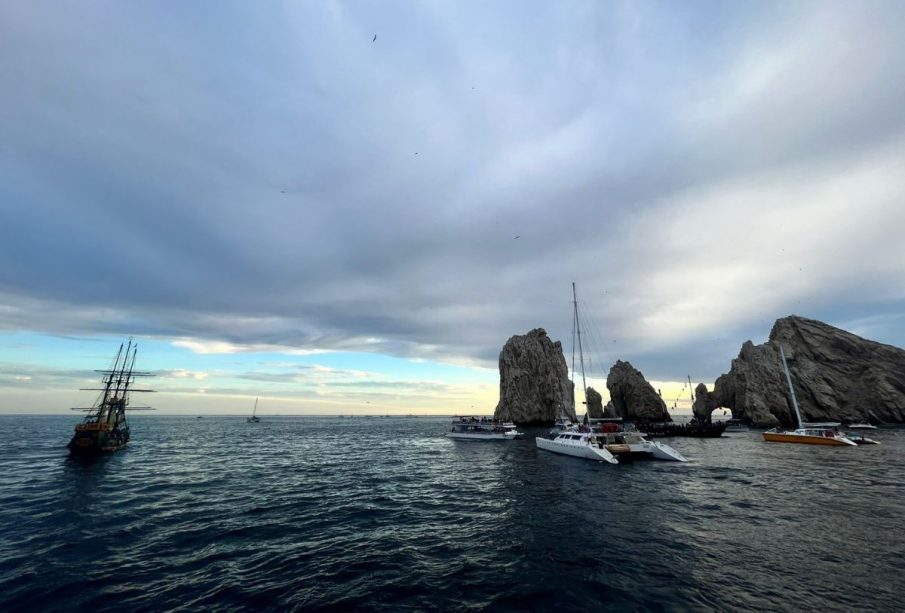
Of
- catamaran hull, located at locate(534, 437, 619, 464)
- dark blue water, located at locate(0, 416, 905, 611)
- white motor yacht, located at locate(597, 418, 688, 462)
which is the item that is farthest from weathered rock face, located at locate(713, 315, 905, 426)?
catamaran hull, located at locate(534, 437, 619, 464)

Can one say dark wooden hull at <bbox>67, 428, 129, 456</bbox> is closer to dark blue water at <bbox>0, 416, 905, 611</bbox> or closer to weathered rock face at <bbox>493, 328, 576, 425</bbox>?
dark blue water at <bbox>0, 416, 905, 611</bbox>

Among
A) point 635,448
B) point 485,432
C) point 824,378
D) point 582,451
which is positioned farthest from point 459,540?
point 824,378

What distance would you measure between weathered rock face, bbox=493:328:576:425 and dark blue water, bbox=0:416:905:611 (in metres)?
90.1

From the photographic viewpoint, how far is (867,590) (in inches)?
483

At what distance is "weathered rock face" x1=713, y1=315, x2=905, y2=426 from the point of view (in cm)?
9744

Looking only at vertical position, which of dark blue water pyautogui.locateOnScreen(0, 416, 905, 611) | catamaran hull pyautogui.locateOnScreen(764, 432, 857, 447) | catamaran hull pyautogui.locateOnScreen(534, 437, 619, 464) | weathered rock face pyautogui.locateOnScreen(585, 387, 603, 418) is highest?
weathered rock face pyautogui.locateOnScreen(585, 387, 603, 418)

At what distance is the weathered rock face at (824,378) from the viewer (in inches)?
3836

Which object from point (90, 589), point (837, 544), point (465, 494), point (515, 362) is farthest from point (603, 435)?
point (515, 362)

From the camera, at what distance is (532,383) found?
126625 millimetres

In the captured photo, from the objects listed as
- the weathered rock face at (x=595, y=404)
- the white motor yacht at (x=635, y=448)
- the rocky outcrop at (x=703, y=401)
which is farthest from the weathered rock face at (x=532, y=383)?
the white motor yacht at (x=635, y=448)

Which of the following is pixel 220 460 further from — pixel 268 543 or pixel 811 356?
pixel 811 356

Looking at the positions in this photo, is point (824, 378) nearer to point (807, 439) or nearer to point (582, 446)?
point (807, 439)

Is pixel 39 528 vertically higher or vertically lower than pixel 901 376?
lower

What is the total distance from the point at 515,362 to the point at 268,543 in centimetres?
11657
